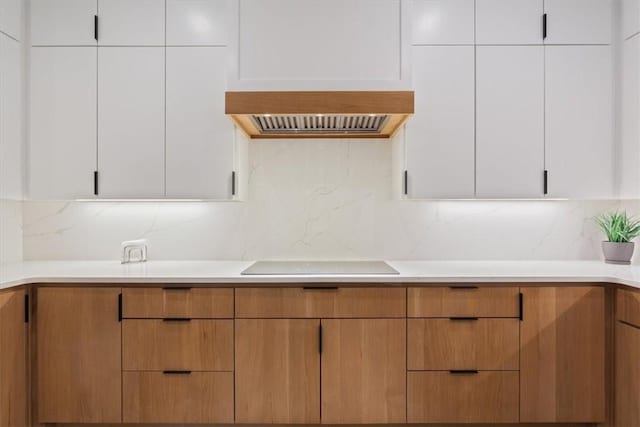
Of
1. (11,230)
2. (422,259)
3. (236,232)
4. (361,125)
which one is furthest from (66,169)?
(422,259)

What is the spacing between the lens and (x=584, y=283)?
210 centimetres

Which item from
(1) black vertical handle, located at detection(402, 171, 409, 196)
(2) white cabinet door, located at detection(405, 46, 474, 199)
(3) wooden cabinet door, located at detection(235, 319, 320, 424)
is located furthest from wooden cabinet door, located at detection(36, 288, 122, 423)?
(2) white cabinet door, located at detection(405, 46, 474, 199)

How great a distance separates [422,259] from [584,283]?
916mm

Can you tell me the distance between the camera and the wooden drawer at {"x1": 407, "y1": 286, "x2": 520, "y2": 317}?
82.5 inches

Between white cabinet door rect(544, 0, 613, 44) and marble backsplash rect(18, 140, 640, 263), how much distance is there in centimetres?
97

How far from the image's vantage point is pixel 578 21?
7.91 feet

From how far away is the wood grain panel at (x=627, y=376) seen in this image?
1.95m

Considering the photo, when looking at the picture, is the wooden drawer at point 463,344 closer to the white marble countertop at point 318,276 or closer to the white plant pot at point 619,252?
the white marble countertop at point 318,276

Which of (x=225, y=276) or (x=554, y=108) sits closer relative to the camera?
(x=225, y=276)

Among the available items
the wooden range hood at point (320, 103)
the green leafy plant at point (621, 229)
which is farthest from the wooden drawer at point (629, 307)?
the wooden range hood at point (320, 103)

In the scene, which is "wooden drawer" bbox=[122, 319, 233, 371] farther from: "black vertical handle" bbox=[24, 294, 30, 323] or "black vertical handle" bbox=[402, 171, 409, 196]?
"black vertical handle" bbox=[402, 171, 409, 196]

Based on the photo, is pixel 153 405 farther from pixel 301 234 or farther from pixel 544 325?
pixel 544 325

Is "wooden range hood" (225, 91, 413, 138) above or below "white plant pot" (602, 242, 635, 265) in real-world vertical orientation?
above

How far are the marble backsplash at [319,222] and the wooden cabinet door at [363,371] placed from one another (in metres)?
0.73
